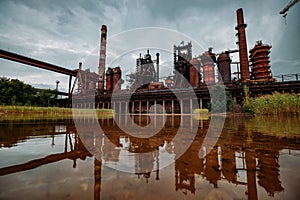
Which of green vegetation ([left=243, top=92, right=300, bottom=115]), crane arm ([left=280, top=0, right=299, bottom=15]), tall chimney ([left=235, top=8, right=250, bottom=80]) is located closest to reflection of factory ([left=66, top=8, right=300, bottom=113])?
tall chimney ([left=235, top=8, right=250, bottom=80])

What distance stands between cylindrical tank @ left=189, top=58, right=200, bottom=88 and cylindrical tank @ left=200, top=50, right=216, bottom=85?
3.41 feet

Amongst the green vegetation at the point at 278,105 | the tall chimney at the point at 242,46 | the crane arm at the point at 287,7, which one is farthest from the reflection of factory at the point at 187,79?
the crane arm at the point at 287,7

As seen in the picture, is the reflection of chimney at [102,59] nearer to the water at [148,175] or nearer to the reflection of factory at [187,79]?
the reflection of factory at [187,79]

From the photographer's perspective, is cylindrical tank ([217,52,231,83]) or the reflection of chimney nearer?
cylindrical tank ([217,52,231,83])

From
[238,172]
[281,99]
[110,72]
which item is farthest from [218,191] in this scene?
[110,72]

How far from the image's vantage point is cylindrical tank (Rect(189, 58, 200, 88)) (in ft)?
83.5

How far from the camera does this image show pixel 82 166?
156 cm

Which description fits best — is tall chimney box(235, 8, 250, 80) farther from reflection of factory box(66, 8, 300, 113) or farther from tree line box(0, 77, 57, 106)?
tree line box(0, 77, 57, 106)

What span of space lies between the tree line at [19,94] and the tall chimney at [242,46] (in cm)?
3462

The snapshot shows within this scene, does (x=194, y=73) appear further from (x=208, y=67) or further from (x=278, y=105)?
(x=278, y=105)

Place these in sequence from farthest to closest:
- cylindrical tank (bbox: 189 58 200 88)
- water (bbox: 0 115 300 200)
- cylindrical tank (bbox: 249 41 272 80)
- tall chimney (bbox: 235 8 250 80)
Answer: cylindrical tank (bbox: 189 58 200 88)
cylindrical tank (bbox: 249 41 272 80)
tall chimney (bbox: 235 8 250 80)
water (bbox: 0 115 300 200)

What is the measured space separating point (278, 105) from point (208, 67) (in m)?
15.4

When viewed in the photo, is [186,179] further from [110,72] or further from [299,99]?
[110,72]

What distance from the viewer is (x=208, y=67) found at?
82.7 ft
